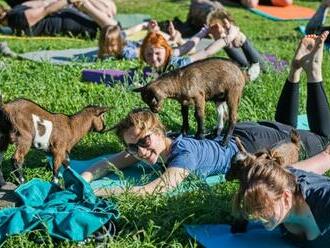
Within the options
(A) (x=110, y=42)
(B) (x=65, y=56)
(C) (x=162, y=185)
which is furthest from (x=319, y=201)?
(B) (x=65, y=56)

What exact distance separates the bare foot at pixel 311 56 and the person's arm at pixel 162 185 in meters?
1.57

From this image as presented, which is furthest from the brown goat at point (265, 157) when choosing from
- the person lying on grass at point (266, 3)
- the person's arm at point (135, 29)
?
the person lying on grass at point (266, 3)

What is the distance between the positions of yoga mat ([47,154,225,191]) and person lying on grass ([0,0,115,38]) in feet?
16.4

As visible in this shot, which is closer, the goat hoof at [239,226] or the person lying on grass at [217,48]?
the goat hoof at [239,226]

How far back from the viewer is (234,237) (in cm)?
432

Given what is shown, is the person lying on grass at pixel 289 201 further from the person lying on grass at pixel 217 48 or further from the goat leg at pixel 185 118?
the person lying on grass at pixel 217 48

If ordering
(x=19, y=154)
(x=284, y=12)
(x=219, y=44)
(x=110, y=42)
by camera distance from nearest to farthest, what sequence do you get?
(x=19, y=154)
(x=219, y=44)
(x=110, y=42)
(x=284, y=12)

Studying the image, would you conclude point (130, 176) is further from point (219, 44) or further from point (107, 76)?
point (219, 44)

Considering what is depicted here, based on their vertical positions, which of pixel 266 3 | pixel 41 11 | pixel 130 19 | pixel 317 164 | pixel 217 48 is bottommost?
pixel 130 19

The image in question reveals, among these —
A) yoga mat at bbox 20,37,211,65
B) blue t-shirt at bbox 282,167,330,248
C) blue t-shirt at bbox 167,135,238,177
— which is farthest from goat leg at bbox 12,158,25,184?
yoga mat at bbox 20,37,211,65

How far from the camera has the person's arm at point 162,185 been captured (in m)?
4.68

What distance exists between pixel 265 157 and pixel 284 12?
8.99m

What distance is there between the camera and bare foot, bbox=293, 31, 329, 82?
586cm

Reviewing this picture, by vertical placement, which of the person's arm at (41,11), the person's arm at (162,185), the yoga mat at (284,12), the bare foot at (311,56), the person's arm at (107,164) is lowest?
the yoga mat at (284,12)
